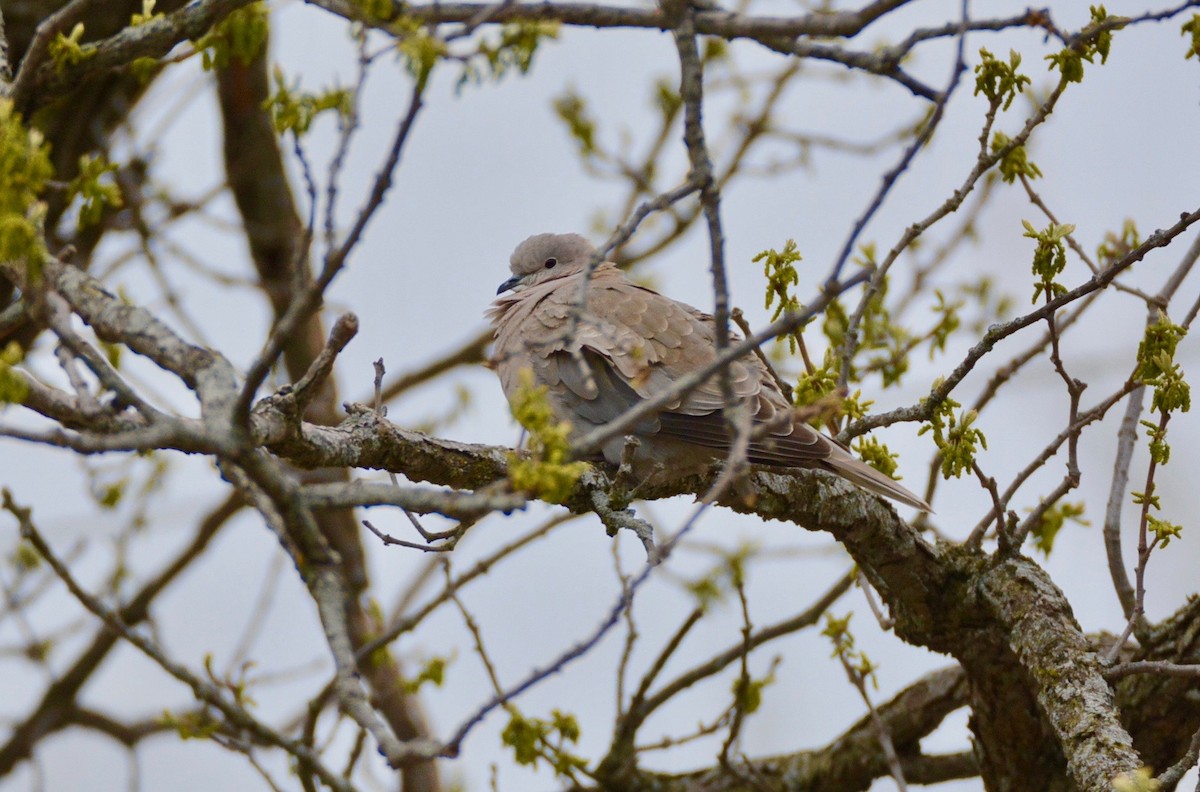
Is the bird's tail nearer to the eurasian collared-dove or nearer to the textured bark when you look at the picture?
the eurasian collared-dove

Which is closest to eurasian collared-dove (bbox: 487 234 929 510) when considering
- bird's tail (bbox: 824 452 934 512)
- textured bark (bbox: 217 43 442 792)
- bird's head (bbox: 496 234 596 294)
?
bird's tail (bbox: 824 452 934 512)

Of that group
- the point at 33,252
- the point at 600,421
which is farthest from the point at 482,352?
the point at 33,252

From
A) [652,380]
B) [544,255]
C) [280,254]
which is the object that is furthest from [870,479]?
[280,254]

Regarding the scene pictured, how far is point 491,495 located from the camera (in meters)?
1.92

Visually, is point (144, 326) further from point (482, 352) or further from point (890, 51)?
point (482, 352)

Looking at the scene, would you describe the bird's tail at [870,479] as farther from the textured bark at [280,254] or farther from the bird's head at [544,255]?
the textured bark at [280,254]

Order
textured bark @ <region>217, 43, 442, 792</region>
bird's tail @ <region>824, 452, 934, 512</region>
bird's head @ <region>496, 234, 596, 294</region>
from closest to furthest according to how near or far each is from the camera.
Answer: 1. bird's tail @ <region>824, 452, 934, 512</region>
2. bird's head @ <region>496, 234, 596, 294</region>
3. textured bark @ <region>217, 43, 442, 792</region>

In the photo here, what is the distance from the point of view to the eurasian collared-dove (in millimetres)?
3799

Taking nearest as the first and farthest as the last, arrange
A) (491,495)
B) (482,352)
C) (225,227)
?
(491,495)
(225,227)
(482,352)

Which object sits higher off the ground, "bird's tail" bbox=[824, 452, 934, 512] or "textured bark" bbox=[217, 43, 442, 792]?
"textured bark" bbox=[217, 43, 442, 792]

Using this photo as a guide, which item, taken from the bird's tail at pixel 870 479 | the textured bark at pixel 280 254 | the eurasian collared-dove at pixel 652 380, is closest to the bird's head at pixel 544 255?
the eurasian collared-dove at pixel 652 380

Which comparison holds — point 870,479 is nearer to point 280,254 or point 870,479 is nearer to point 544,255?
point 544,255

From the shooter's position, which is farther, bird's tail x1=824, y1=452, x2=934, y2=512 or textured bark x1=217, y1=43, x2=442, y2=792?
textured bark x1=217, y1=43, x2=442, y2=792

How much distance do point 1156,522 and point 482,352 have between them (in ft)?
13.5
